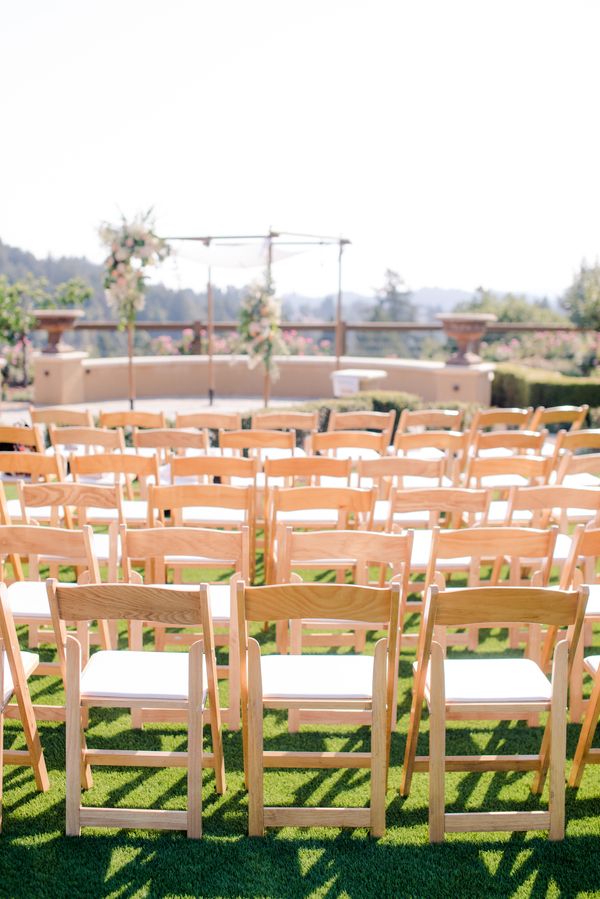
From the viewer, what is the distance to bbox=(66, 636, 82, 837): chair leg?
2518mm

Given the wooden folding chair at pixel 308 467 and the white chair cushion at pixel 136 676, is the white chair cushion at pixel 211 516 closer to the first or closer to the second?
the wooden folding chair at pixel 308 467

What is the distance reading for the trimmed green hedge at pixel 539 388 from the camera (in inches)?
446

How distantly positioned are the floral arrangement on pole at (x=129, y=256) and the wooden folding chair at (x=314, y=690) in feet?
27.3

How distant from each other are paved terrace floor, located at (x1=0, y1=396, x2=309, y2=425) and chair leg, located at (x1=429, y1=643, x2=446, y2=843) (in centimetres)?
954

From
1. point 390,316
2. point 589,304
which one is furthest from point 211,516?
point 390,316

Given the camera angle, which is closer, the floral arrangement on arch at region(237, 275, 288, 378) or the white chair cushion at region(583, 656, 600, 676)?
the white chair cushion at region(583, 656, 600, 676)

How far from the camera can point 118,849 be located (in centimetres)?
258

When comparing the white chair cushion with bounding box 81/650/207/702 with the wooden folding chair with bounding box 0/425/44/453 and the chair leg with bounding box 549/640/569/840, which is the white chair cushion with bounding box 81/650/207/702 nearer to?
the chair leg with bounding box 549/640/569/840

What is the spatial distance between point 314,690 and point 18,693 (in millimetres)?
913

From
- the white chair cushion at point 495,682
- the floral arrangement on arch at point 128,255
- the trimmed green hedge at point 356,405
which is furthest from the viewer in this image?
the floral arrangement on arch at point 128,255

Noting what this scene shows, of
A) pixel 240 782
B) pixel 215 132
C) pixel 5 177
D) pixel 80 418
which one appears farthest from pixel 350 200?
pixel 240 782

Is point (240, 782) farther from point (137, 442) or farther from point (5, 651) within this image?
point (137, 442)

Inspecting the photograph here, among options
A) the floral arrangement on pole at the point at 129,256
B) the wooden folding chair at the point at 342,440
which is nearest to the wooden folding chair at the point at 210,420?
the wooden folding chair at the point at 342,440

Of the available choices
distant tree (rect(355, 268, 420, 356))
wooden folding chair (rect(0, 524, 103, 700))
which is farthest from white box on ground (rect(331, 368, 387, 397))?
wooden folding chair (rect(0, 524, 103, 700))
